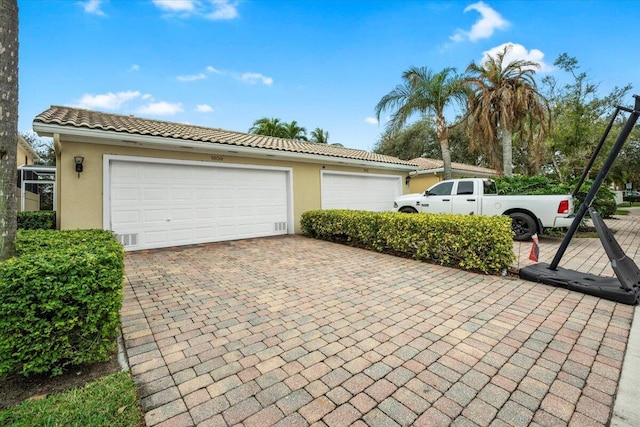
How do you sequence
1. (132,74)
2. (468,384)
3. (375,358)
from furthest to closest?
(132,74) → (375,358) → (468,384)

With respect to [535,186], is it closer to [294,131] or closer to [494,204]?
[494,204]

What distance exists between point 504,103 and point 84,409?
520 inches

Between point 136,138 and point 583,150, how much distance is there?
63.9ft

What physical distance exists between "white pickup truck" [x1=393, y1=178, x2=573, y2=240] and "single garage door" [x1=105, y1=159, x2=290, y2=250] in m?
4.99

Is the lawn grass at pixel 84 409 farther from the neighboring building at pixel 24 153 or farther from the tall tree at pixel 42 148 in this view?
the tall tree at pixel 42 148

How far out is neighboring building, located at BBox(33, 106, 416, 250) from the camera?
648 centimetres

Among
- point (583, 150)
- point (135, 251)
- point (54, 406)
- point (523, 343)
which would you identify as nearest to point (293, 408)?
point (54, 406)

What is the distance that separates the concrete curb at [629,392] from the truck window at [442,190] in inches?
285

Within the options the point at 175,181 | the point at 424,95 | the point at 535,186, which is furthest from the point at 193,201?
the point at 535,186

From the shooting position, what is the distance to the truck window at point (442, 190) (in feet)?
31.8

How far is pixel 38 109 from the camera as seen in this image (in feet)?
→ 22.3

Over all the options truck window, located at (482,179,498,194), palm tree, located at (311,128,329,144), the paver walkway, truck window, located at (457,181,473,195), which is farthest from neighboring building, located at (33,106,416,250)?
palm tree, located at (311,128,329,144)

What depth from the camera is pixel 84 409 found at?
191 centimetres

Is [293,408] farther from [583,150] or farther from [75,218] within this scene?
[583,150]
